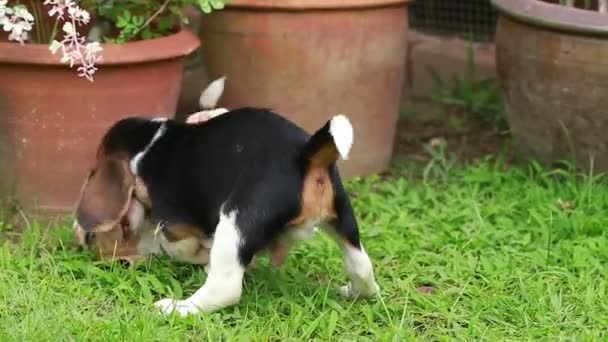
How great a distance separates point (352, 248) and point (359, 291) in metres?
0.20

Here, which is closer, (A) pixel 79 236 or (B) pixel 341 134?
(B) pixel 341 134

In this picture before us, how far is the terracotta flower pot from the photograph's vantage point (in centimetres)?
404

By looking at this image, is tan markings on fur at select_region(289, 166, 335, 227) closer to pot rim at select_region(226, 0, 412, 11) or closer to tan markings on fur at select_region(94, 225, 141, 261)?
tan markings on fur at select_region(94, 225, 141, 261)

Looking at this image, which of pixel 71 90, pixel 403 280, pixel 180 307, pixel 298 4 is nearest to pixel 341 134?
pixel 180 307

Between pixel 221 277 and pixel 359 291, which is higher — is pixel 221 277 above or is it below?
above

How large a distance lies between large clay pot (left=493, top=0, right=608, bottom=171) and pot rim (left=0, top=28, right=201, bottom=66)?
1.32 meters

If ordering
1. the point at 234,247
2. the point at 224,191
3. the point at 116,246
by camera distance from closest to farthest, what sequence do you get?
the point at 234,247
the point at 224,191
the point at 116,246

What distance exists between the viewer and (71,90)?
13.3 ft

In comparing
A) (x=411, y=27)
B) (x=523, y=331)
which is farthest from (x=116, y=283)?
(x=411, y=27)

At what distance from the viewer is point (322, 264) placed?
401 cm

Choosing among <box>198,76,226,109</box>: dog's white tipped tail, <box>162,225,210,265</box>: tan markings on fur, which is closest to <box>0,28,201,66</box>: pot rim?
<box>198,76,226,109</box>: dog's white tipped tail

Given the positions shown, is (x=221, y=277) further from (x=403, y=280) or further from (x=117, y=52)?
(x=117, y=52)

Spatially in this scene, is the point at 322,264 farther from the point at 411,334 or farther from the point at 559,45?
the point at 559,45

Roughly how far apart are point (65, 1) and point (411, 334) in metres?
1.50
